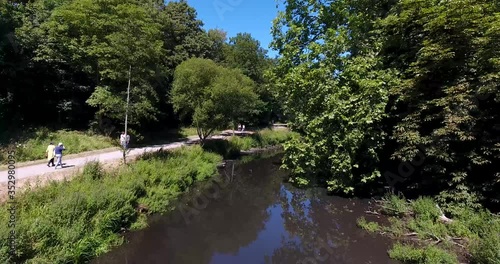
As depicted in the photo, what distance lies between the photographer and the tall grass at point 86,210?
825 cm

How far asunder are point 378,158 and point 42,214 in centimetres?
1458

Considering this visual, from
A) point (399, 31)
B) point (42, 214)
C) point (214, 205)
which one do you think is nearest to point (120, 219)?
point (42, 214)

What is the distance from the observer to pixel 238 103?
27062 millimetres

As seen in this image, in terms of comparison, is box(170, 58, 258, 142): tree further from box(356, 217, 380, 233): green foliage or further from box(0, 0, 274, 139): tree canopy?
box(356, 217, 380, 233): green foliage

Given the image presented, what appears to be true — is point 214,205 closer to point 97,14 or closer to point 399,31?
point 399,31

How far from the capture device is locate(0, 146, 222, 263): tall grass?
27.1 ft

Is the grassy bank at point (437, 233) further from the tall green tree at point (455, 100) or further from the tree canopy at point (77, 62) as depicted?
the tree canopy at point (77, 62)

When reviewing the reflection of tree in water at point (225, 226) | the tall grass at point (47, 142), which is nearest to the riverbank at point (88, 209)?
the reflection of tree in water at point (225, 226)

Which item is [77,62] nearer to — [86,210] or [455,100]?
[86,210]

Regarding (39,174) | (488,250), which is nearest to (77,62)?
(39,174)

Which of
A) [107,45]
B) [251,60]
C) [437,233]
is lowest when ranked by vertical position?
[437,233]

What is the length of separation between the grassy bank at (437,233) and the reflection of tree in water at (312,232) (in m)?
1.42

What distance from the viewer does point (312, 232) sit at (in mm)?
13703

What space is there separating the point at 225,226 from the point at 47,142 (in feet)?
44.0
